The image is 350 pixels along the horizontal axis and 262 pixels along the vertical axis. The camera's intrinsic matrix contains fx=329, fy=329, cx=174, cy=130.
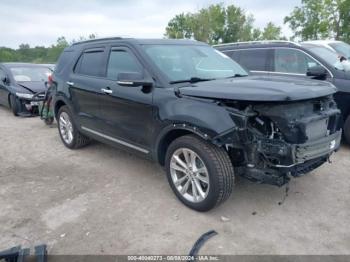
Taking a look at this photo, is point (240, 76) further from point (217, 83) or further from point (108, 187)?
point (108, 187)

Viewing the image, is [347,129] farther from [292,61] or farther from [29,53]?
[29,53]

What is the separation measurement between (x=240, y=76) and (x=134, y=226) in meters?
2.38

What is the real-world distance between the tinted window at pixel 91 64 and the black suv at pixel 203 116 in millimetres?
19

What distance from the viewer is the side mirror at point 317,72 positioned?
17.9 feet

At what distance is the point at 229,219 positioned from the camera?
3.50 meters

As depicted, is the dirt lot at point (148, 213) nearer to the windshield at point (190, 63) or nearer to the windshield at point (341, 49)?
the windshield at point (190, 63)

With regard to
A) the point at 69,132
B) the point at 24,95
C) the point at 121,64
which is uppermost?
the point at 121,64

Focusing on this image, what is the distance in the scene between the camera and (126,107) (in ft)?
14.0

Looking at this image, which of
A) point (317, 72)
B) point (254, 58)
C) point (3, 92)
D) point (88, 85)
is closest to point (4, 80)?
point (3, 92)

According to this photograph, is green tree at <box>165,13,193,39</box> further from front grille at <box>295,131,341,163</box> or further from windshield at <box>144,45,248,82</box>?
front grille at <box>295,131,341,163</box>

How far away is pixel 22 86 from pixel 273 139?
327 inches

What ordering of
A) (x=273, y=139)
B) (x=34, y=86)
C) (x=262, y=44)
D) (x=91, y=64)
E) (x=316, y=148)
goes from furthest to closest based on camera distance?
(x=34, y=86), (x=262, y=44), (x=91, y=64), (x=316, y=148), (x=273, y=139)

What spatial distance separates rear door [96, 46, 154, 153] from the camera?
402 cm

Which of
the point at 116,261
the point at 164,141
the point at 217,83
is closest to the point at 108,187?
the point at 164,141
